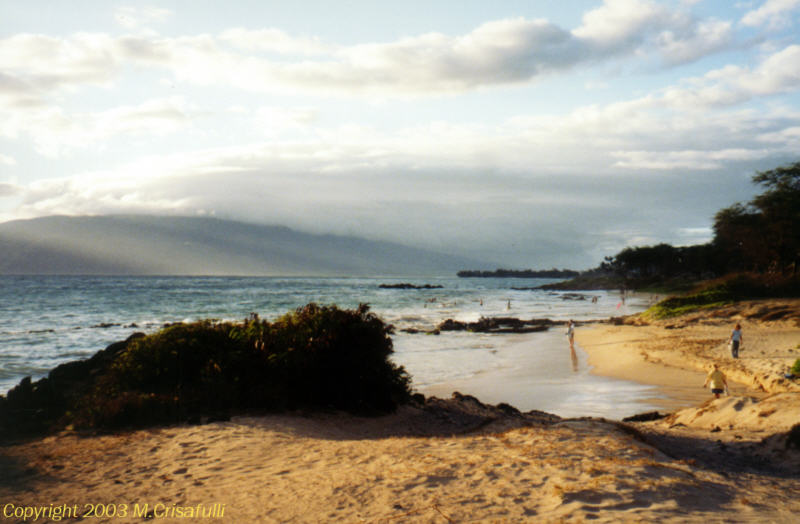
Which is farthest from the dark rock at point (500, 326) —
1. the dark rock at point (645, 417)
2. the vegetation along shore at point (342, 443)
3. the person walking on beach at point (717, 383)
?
the dark rock at point (645, 417)

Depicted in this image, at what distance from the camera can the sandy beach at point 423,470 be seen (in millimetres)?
6027

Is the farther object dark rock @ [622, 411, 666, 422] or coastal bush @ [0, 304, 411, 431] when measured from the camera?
dark rock @ [622, 411, 666, 422]

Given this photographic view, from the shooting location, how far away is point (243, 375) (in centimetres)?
1182

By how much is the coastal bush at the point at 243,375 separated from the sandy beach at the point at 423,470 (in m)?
0.64

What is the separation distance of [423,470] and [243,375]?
5839 millimetres

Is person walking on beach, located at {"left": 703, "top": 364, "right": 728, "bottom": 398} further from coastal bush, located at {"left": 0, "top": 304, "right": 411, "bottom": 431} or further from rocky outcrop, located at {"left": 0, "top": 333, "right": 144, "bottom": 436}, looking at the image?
rocky outcrop, located at {"left": 0, "top": 333, "right": 144, "bottom": 436}

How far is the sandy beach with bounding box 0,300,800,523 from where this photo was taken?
6.03 metres

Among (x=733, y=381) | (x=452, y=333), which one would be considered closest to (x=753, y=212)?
(x=452, y=333)

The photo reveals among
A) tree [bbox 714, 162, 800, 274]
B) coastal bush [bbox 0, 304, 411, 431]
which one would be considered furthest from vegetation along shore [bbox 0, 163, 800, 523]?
tree [bbox 714, 162, 800, 274]

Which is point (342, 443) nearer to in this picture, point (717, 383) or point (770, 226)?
point (717, 383)

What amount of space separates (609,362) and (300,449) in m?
17.8

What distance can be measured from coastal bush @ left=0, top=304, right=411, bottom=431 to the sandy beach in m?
0.64

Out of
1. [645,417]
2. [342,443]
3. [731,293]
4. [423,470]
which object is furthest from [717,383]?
[731,293]

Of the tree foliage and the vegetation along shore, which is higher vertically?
the tree foliage
